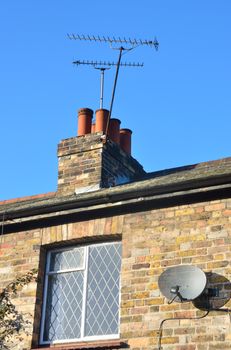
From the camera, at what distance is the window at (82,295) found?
9.66 m

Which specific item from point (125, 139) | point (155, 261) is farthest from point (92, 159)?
point (155, 261)

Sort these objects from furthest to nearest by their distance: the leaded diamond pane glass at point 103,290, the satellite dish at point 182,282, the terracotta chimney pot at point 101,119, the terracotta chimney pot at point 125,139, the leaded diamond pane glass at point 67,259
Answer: the terracotta chimney pot at point 125,139
the terracotta chimney pot at point 101,119
the leaded diamond pane glass at point 67,259
the leaded diamond pane glass at point 103,290
the satellite dish at point 182,282

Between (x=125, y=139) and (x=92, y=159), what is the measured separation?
1.81 meters

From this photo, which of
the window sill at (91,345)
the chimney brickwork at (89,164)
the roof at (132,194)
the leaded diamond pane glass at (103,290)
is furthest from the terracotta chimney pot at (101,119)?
the window sill at (91,345)

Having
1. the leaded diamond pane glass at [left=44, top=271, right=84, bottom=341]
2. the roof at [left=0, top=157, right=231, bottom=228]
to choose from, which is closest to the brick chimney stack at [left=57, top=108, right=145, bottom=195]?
the roof at [left=0, top=157, right=231, bottom=228]

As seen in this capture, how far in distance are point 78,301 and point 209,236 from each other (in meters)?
2.23

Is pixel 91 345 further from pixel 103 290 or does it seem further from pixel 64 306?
pixel 64 306

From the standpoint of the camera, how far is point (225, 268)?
889cm

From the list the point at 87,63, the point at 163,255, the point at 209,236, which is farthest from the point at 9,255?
the point at 87,63

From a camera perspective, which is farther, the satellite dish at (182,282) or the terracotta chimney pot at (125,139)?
the terracotta chimney pot at (125,139)

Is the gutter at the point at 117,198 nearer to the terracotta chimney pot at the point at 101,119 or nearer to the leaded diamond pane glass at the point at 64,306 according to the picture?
the leaded diamond pane glass at the point at 64,306

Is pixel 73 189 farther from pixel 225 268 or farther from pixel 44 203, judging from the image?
pixel 225 268

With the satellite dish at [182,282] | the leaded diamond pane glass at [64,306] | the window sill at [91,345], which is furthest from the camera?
the leaded diamond pane glass at [64,306]

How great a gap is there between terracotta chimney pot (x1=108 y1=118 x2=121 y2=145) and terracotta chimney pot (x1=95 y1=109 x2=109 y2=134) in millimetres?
178
